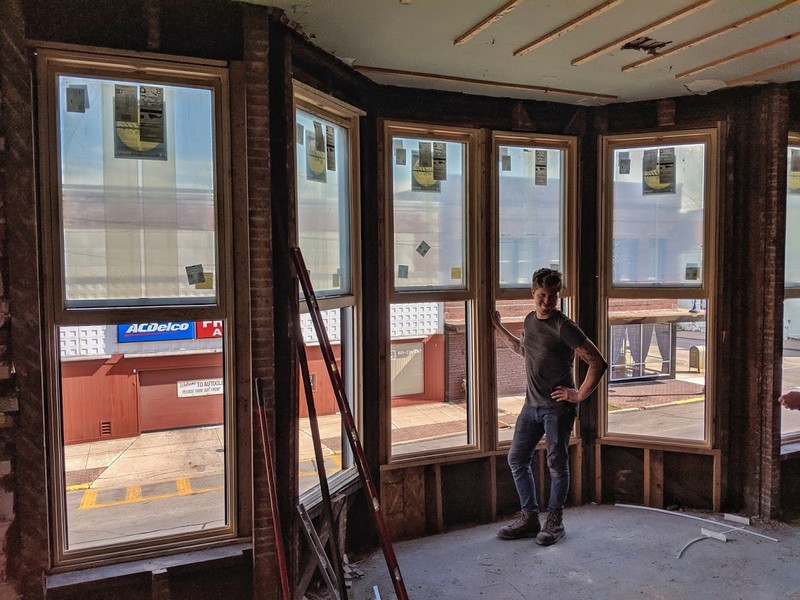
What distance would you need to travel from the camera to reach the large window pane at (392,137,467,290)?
137 inches

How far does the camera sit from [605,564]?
3111 mm

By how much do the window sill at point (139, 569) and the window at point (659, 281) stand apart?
270 cm

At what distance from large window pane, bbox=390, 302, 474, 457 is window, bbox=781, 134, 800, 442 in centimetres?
216

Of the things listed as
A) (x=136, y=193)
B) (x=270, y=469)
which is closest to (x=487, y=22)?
(x=136, y=193)

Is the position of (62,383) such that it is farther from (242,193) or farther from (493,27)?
(493,27)

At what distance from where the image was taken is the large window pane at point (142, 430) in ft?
7.81

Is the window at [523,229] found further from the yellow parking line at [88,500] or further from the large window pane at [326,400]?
the yellow parking line at [88,500]

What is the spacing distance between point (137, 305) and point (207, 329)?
0.31 metres

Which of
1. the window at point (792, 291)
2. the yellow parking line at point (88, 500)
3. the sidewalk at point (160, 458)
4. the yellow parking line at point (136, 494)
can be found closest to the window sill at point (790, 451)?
the window at point (792, 291)

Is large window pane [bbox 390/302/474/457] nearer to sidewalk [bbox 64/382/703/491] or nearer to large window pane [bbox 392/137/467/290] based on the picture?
large window pane [bbox 392/137/467/290]

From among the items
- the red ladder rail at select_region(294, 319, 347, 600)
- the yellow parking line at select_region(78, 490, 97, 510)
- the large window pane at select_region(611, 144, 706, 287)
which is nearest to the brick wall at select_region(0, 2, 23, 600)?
the yellow parking line at select_region(78, 490, 97, 510)

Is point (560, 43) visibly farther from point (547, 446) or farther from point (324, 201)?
point (547, 446)

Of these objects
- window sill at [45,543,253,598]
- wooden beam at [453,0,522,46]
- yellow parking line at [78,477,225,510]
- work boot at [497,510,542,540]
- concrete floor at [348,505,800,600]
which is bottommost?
concrete floor at [348,505,800,600]

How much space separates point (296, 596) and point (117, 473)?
0.98 metres
